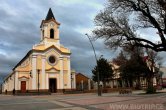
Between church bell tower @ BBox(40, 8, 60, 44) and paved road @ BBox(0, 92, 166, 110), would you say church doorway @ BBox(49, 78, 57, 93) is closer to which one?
church bell tower @ BBox(40, 8, 60, 44)

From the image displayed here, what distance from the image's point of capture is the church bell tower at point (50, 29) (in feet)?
233

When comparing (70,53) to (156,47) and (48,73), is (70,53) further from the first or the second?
(156,47)

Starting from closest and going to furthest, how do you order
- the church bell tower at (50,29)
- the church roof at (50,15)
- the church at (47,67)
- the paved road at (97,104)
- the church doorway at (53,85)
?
the paved road at (97,104) → the church at (47,67) → the church doorway at (53,85) → the church bell tower at (50,29) → the church roof at (50,15)

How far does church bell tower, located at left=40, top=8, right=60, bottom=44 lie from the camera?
70.9 meters

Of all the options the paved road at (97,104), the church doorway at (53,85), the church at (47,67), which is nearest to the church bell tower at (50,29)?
the church at (47,67)

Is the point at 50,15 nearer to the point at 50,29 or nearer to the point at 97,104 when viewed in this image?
the point at 50,29

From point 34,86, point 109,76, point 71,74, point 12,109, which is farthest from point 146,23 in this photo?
point 109,76

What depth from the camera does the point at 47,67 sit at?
68.1 m

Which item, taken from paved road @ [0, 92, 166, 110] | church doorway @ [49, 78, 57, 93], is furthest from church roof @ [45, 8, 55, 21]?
paved road @ [0, 92, 166, 110]

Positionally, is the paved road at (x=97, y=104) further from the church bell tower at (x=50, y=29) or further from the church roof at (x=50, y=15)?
the church roof at (x=50, y=15)

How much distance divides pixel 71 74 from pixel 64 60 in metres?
4.73

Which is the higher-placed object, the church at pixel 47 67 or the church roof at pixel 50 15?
the church roof at pixel 50 15

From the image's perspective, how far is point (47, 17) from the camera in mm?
73125

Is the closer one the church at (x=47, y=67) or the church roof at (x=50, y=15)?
the church at (x=47, y=67)
